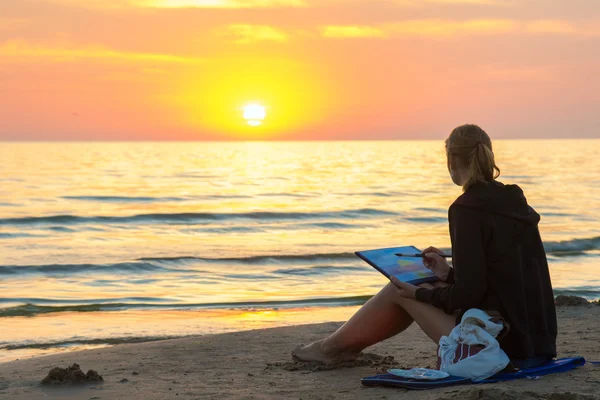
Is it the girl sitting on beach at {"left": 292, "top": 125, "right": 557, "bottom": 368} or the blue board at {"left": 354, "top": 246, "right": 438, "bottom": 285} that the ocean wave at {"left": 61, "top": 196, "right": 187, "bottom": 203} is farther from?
the girl sitting on beach at {"left": 292, "top": 125, "right": 557, "bottom": 368}

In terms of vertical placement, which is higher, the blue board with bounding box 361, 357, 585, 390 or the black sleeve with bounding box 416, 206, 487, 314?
the black sleeve with bounding box 416, 206, 487, 314

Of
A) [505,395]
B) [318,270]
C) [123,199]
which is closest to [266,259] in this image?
[318,270]

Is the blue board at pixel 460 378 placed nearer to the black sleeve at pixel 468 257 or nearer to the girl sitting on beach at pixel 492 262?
the girl sitting on beach at pixel 492 262

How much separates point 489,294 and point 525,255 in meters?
0.29

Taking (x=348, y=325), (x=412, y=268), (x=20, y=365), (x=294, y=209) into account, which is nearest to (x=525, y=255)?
(x=412, y=268)

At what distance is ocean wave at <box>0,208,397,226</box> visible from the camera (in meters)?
23.7

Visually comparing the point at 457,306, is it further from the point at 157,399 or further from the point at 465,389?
the point at 157,399

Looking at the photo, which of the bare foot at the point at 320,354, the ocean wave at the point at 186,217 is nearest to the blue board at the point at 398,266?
the bare foot at the point at 320,354

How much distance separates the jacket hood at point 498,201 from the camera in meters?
4.14

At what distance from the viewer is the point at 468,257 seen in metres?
4.13

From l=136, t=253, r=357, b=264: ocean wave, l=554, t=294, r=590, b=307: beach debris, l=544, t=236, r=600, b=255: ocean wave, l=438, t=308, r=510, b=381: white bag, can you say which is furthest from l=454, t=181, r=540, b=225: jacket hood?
l=544, t=236, r=600, b=255: ocean wave

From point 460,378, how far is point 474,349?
0.19 m

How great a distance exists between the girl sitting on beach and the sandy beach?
12.0 inches

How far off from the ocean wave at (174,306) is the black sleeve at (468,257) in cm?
646
